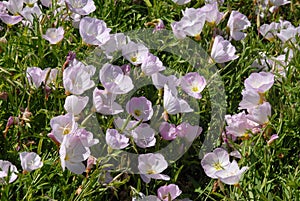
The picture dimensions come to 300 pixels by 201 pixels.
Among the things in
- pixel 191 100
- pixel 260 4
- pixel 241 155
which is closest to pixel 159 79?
pixel 191 100

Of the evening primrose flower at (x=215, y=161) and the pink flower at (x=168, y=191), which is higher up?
the evening primrose flower at (x=215, y=161)

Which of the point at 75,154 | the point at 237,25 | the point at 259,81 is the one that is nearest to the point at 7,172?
the point at 75,154

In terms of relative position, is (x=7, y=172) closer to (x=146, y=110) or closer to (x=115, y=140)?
(x=115, y=140)

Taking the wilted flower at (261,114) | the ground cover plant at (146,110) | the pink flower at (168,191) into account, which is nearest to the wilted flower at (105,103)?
the ground cover plant at (146,110)

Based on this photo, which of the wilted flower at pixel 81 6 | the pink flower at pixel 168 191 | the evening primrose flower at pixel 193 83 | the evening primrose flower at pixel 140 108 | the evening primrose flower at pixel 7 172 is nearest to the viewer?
the evening primrose flower at pixel 7 172

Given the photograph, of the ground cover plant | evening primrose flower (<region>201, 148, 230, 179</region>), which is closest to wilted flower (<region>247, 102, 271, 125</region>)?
the ground cover plant

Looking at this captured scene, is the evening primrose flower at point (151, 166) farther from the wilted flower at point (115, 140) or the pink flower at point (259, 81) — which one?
the pink flower at point (259, 81)

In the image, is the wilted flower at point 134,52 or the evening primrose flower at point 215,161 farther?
the wilted flower at point 134,52
